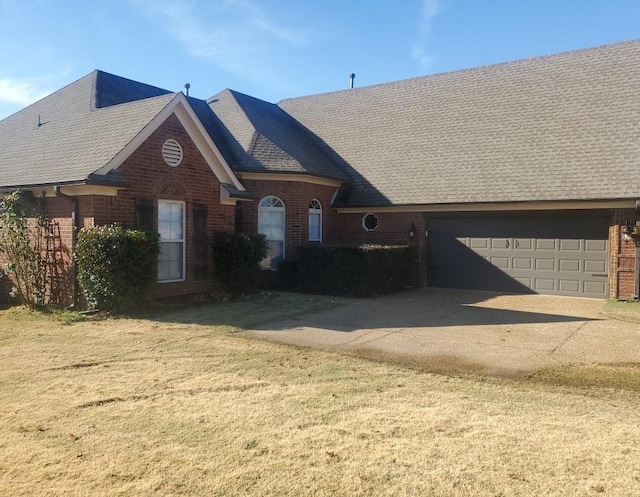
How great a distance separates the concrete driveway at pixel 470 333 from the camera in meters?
7.24

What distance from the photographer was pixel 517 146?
15.4 m

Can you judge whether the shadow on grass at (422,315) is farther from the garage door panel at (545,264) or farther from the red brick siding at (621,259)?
the red brick siding at (621,259)

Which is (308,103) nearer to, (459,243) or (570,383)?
(459,243)

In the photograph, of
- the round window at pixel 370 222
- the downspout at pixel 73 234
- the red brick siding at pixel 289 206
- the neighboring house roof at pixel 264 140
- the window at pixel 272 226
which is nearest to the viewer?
the downspout at pixel 73 234

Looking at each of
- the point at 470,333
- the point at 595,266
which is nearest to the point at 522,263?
the point at 595,266

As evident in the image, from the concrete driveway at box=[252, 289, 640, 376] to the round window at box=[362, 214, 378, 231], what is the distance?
175 inches

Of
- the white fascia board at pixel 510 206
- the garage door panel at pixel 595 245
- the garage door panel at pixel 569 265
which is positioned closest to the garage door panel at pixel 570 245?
the garage door panel at pixel 595 245

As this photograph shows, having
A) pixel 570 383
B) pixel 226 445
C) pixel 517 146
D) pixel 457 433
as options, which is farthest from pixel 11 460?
pixel 517 146

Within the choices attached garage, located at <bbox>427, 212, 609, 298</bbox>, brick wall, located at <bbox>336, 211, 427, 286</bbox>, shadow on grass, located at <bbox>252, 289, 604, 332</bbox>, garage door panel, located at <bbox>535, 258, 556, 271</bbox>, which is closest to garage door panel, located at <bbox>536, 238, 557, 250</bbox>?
attached garage, located at <bbox>427, 212, 609, 298</bbox>

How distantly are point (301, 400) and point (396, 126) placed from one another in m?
14.8

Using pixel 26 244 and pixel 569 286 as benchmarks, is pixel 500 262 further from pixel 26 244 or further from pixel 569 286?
pixel 26 244

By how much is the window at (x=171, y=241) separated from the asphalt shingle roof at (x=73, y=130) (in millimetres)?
1732

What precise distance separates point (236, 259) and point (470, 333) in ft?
19.9

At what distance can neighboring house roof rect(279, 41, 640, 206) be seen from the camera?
45.5ft
